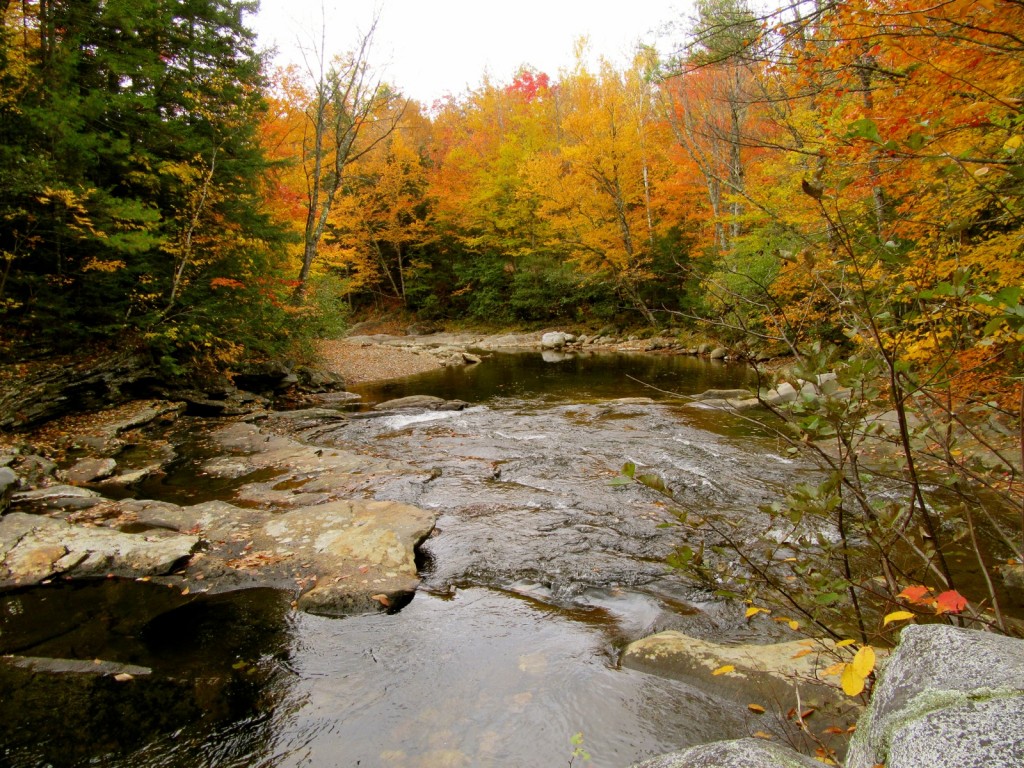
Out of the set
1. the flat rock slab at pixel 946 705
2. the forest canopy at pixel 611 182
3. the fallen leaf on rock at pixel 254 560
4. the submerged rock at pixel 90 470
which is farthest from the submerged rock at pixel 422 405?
the flat rock slab at pixel 946 705

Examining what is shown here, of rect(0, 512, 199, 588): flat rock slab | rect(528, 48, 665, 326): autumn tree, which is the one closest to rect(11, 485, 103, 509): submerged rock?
rect(0, 512, 199, 588): flat rock slab

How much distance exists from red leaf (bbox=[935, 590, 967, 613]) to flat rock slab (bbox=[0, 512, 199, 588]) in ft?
16.9

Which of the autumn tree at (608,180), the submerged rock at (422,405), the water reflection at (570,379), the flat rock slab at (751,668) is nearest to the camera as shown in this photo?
the flat rock slab at (751,668)

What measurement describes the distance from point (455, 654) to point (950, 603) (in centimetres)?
291

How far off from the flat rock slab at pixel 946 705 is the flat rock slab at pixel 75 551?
501 centimetres

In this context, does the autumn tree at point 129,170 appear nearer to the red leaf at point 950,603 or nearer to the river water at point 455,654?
the river water at point 455,654

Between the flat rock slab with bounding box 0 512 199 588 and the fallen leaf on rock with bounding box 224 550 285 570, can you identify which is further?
the fallen leaf on rock with bounding box 224 550 285 570

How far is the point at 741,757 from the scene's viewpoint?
4.75 feet

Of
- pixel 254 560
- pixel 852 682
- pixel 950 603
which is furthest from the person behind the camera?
pixel 254 560

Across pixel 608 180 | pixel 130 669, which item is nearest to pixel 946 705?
pixel 130 669

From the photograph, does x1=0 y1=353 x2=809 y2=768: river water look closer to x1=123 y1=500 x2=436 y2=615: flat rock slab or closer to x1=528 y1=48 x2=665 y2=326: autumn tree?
x1=123 y1=500 x2=436 y2=615: flat rock slab

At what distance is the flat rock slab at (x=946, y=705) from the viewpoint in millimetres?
1081

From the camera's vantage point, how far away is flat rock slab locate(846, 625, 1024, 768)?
3.55ft

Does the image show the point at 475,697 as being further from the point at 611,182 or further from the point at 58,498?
the point at 611,182
